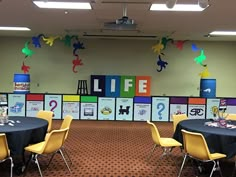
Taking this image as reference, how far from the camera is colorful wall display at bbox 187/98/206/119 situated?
9.12 m

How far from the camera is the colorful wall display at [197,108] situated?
912cm

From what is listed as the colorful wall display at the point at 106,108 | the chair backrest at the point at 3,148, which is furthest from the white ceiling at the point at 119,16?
the chair backrest at the point at 3,148

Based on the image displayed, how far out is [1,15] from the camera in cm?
672

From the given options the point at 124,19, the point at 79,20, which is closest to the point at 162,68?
the point at 79,20

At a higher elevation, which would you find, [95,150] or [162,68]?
[162,68]

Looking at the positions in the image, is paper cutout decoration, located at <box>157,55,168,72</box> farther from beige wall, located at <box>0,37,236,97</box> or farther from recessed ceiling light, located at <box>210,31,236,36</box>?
recessed ceiling light, located at <box>210,31,236,36</box>

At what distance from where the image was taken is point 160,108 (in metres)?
9.15

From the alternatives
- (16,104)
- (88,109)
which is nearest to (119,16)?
(88,109)

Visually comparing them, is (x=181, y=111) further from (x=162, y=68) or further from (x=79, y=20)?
(x=79, y=20)

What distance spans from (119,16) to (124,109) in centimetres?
349

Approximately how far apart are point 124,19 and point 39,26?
3456mm

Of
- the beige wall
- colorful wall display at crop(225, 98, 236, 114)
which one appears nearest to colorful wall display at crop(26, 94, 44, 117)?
the beige wall

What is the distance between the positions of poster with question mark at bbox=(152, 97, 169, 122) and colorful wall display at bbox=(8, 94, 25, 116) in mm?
4072

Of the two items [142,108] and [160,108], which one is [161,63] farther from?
[142,108]
